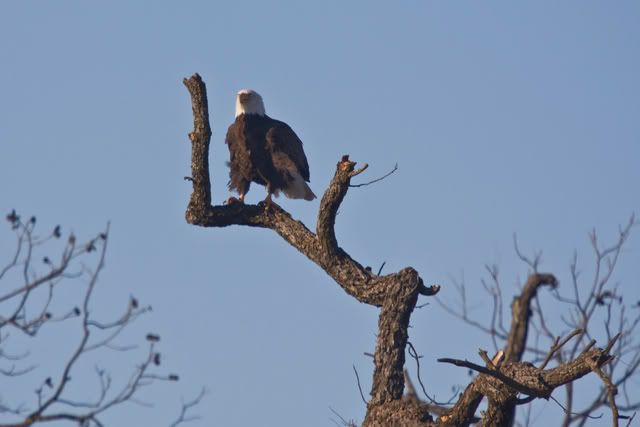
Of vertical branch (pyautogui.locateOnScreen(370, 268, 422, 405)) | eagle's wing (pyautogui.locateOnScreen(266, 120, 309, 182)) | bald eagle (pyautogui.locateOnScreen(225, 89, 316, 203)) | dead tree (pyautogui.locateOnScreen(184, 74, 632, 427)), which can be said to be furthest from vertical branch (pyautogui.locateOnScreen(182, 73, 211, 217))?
eagle's wing (pyautogui.locateOnScreen(266, 120, 309, 182))

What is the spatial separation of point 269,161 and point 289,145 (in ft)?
0.62

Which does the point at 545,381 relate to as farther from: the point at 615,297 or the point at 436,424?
the point at 615,297

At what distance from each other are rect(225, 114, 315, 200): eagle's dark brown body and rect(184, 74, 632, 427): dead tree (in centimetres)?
163

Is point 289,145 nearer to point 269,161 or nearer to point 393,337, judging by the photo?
point 269,161

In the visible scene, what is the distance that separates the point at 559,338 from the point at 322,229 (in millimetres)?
1637

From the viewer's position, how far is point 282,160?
30.3 feet

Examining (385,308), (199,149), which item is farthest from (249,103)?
(385,308)

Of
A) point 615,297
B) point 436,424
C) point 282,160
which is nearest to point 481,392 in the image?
point 436,424

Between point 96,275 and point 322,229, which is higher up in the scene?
point 322,229

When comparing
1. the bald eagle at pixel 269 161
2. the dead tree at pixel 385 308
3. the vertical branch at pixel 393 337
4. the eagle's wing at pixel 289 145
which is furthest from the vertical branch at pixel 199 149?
the eagle's wing at pixel 289 145

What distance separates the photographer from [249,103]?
395 inches

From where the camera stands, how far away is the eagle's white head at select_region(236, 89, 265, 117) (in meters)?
9.99

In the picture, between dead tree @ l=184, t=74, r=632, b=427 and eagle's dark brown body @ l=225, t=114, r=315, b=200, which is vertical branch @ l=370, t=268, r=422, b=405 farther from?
eagle's dark brown body @ l=225, t=114, r=315, b=200

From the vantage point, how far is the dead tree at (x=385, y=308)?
561cm
